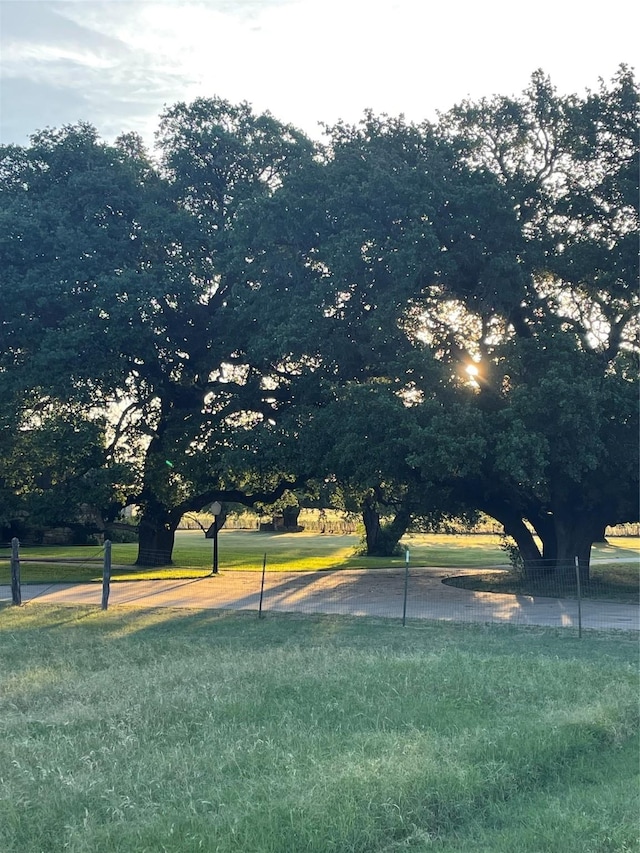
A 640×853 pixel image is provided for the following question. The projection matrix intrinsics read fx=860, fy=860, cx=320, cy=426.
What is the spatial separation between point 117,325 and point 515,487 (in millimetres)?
12197

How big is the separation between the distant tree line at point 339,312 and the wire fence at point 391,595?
147 cm

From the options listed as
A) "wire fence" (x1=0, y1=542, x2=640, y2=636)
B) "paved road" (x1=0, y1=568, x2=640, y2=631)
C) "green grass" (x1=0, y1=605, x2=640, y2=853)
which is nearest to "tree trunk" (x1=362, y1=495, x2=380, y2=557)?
"wire fence" (x1=0, y1=542, x2=640, y2=636)

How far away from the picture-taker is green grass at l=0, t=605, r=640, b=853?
5.32 meters

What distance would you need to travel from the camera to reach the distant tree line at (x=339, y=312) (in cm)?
2081

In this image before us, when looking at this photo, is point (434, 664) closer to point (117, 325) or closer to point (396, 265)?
point (396, 265)

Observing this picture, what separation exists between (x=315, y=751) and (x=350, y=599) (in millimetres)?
14302

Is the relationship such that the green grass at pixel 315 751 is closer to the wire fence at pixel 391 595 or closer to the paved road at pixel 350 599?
the wire fence at pixel 391 595

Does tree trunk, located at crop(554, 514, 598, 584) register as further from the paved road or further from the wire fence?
the paved road

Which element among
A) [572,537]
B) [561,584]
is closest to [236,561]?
[572,537]

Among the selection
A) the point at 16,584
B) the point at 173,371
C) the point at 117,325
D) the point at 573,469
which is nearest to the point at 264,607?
the point at 16,584

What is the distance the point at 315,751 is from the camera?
22.0 ft

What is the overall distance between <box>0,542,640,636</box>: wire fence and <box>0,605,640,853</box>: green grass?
5.21m

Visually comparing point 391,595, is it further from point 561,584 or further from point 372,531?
point 372,531

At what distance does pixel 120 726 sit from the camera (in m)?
7.53
